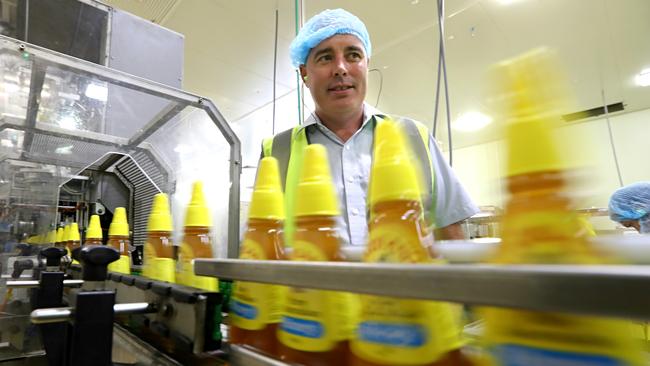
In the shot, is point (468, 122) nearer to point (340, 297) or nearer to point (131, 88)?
point (131, 88)

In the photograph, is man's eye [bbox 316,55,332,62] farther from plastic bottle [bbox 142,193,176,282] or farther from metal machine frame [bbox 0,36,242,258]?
plastic bottle [bbox 142,193,176,282]

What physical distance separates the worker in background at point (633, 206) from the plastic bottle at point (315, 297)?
287 cm

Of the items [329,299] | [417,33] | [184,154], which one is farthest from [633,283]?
[417,33]

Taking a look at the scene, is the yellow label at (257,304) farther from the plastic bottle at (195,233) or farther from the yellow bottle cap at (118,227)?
the yellow bottle cap at (118,227)

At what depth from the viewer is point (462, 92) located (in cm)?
436

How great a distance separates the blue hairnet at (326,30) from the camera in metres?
1.17

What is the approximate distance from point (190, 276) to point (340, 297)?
1.02ft

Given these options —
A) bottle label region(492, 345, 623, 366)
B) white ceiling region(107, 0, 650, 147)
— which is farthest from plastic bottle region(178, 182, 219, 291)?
white ceiling region(107, 0, 650, 147)

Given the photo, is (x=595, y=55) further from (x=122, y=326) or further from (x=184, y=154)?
(x=122, y=326)

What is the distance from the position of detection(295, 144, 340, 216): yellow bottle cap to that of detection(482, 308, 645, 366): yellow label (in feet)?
0.66

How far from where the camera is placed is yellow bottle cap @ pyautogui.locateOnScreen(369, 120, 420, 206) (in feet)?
1.05

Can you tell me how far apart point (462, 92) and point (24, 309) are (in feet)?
14.5

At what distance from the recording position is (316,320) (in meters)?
0.33

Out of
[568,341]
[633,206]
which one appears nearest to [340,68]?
[568,341]
